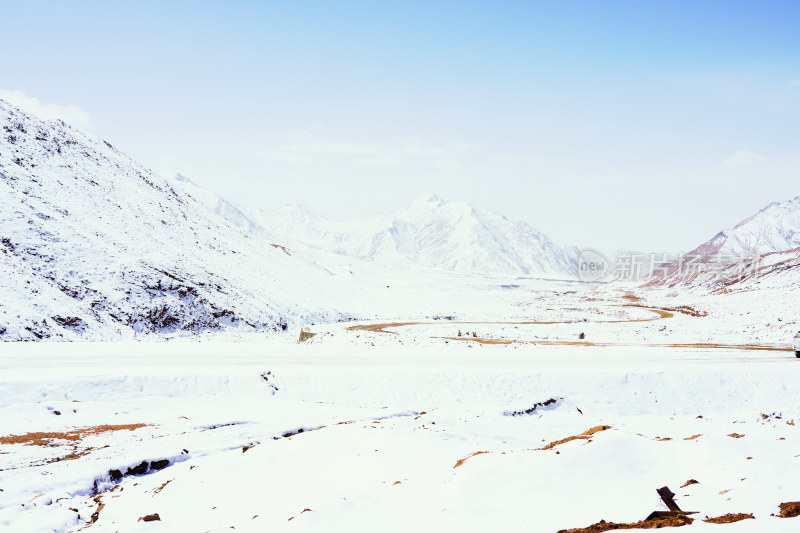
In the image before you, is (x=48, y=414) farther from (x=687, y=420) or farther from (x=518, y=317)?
(x=518, y=317)

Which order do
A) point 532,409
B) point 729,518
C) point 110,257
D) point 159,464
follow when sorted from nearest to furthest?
1. point 729,518
2. point 159,464
3. point 532,409
4. point 110,257

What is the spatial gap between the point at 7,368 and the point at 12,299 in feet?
49.9

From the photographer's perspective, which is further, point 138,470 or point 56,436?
point 56,436

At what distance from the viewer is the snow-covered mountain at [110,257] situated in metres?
35.7

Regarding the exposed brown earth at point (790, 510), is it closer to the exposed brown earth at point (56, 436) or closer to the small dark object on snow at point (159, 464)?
the small dark object on snow at point (159, 464)

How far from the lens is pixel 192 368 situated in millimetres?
21391

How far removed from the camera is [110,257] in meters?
43.8

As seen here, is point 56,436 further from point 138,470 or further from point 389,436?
point 389,436

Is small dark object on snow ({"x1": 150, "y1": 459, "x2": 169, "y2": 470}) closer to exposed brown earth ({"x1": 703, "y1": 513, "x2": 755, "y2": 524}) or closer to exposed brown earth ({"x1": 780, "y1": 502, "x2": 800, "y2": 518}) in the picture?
exposed brown earth ({"x1": 703, "y1": 513, "x2": 755, "y2": 524})

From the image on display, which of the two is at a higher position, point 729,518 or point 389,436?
point 729,518

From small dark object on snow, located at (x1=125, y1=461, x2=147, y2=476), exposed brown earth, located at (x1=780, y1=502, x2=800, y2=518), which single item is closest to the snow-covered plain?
small dark object on snow, located at (x1=125, y1=461, x2=147, y2=476)

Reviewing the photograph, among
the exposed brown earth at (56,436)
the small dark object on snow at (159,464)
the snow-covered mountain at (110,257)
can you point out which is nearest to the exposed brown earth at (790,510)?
the small dark object on snow at (159,464)

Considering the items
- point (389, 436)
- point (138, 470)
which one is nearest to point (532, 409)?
point (389, 436)

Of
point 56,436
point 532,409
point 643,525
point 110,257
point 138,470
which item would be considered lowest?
point 56,436
